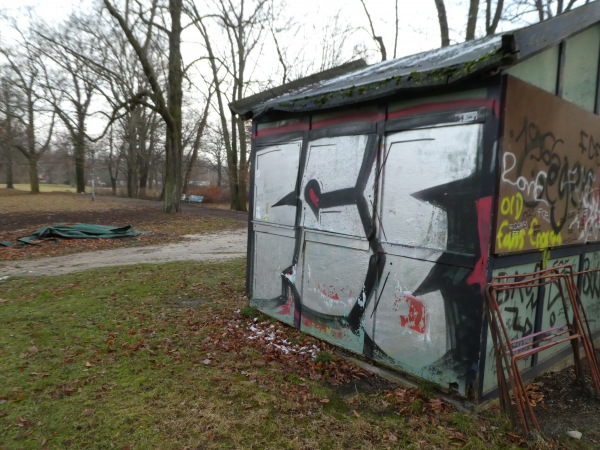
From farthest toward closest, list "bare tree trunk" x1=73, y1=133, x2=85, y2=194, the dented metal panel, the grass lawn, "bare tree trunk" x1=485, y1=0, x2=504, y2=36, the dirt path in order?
"bare tree trunk" x1=73, y1=133, x2=85, y2=194 < "bare tree trunk" x1=485, y1=0, x2=504, y2=36 < the dirt path < the dented metal panel < the grass lawn

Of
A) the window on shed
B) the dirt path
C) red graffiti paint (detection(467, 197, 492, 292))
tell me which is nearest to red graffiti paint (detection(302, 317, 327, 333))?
red graffiti paint (detection(467, 197, 492, 292))

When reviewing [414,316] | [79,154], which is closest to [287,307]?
[414,316]

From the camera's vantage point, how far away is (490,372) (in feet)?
11.3

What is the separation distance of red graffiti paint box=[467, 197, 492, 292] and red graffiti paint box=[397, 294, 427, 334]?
616 millimetres

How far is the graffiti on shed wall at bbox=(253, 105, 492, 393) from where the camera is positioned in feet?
10.9

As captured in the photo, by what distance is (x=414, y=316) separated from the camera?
3721mm

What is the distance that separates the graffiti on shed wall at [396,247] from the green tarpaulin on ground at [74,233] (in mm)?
9744

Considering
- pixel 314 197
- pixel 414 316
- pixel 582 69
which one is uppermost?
pixel 582 69

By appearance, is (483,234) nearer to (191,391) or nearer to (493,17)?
(191,391)

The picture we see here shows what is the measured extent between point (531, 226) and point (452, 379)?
153 centimetres

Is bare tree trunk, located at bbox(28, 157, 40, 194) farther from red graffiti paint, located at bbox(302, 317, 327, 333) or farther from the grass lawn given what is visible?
red graffiti paint, located at bbox(302, 317, 327, 333)

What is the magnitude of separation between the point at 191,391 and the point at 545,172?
3.80 m

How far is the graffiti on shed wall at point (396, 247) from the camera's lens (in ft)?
10.9

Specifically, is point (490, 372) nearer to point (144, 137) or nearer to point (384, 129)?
point (384, 129)
